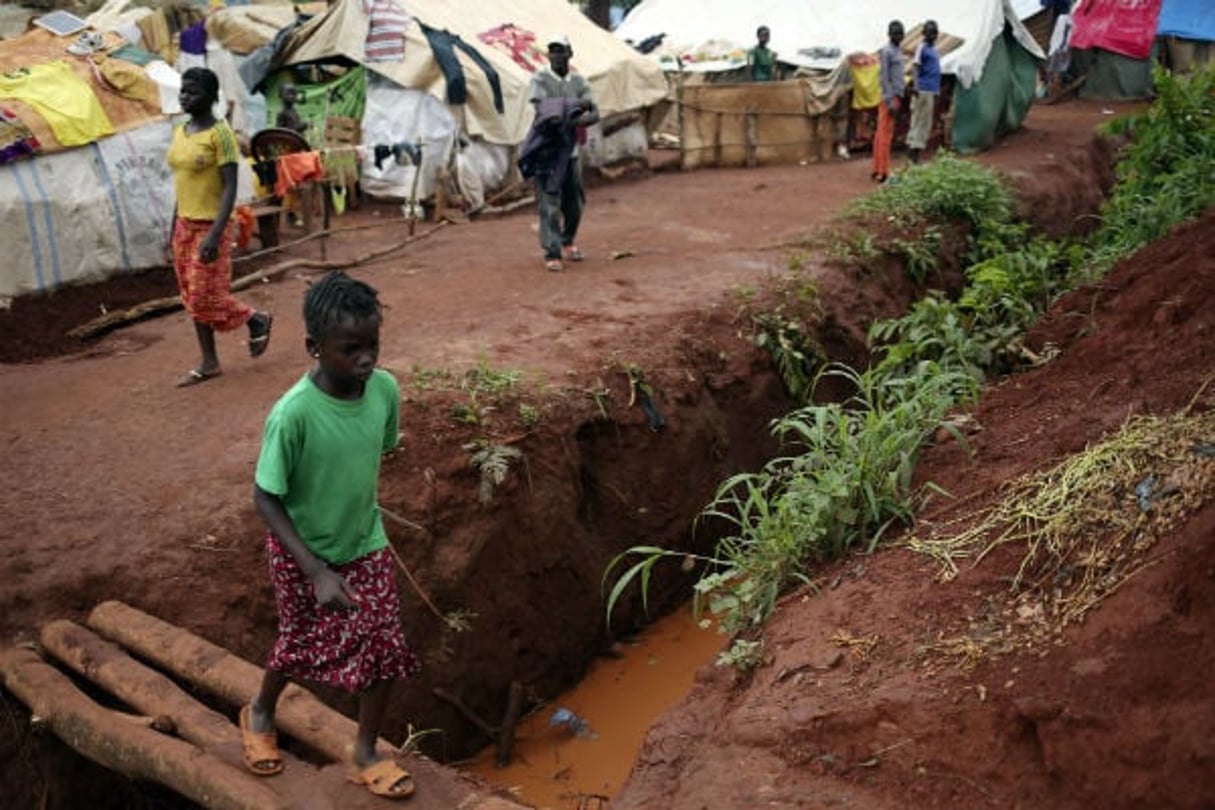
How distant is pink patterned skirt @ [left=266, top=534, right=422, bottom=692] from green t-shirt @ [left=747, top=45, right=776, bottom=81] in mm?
14393

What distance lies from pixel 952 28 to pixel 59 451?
43.9 feet

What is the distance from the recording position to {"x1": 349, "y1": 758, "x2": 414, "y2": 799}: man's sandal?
3125 millimetres

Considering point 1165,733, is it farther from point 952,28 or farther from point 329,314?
point 952,28

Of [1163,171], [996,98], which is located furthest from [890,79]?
[1163,171]

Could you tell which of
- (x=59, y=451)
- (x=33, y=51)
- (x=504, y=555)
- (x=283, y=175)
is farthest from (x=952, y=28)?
(x=59, y=451)

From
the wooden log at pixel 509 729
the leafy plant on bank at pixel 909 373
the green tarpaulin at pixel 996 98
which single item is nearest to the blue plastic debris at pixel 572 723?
the wooden log at pixel 509 729

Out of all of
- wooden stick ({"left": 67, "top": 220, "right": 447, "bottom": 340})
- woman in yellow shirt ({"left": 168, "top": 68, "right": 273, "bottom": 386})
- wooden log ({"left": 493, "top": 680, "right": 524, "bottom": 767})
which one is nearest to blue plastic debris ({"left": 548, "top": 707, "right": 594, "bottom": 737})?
wooden log ({"left": 493, "top": 680, "right": 524, "bottom": 767})

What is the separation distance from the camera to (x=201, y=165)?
5.37 meters

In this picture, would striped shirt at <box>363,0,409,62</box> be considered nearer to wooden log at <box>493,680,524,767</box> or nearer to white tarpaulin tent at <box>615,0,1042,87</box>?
white tarpaulin tent at <box>615,0,1042,87</box>

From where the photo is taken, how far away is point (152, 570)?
14.1 feet

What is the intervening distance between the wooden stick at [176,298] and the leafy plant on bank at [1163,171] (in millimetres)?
5566

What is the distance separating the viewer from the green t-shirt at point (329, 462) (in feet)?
9.16

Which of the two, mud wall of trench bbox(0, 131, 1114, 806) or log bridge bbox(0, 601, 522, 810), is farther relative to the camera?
mud wall of trench bbox(0, 131, 1114, 806)

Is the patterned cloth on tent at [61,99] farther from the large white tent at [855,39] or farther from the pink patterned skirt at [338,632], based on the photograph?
the large white tent at [855,39]
